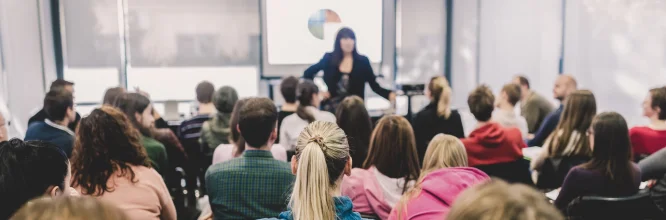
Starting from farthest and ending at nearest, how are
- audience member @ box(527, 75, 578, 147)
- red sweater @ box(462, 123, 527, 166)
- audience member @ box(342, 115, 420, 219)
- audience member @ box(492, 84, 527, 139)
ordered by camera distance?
audience member @ box(492, 84, 527, 139) → audience member @ box(527, 75, 578, 147) → red sweater @ box(462, 123, 527, 166) → audience member @ box(342, 115, 420, 219)

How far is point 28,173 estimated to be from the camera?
153cm

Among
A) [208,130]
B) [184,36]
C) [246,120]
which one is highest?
[184,36]

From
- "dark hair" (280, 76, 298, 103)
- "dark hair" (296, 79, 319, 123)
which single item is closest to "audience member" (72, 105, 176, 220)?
"dark hair" (296, 79, 319, 123)

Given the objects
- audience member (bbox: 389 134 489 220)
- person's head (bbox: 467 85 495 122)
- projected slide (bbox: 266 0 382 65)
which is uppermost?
projected slide (bbox: 266 0 382 65)

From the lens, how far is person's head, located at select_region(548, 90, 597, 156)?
321 cm

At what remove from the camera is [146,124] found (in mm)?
3031

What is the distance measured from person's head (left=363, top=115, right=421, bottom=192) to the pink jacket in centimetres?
56

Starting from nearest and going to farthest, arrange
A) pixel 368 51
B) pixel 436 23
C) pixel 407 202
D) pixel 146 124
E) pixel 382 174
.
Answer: pixel 407 202 → pixel 382 174 → pixel 146 124 → pixel 368 51 → pixel 436 23

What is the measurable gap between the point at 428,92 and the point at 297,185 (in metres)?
2.69

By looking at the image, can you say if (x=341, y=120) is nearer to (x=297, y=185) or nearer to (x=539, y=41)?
(x=297, y=185)

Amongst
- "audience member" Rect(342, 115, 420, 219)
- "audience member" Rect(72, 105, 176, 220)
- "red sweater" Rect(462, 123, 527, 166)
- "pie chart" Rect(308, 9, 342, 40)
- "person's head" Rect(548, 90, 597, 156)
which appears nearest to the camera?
"audience member" Rect(72, 105, 176, 220)

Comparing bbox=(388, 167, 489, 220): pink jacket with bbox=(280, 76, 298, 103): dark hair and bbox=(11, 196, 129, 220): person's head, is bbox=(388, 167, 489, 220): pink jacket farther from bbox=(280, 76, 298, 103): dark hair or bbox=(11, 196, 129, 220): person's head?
bbox=(280, 76, 298, 103): dark hair

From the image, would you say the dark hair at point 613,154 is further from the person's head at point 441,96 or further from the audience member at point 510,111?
the audience member at point 510,111

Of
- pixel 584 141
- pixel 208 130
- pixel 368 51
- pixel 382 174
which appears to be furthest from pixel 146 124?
pixel 368 51
